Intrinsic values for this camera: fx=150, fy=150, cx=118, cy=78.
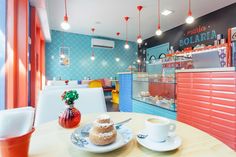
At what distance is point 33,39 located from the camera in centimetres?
321

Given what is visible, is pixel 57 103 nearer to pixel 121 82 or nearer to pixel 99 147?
pixel 99 147

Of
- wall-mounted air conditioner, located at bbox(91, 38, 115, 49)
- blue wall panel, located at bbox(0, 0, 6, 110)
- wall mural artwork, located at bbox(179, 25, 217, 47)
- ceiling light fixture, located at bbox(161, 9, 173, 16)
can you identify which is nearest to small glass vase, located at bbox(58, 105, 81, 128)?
blue wall panel, located at bbox(0, 0, 6, 110)

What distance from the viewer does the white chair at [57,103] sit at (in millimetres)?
1181

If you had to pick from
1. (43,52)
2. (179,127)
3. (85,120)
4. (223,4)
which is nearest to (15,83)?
(85,120)

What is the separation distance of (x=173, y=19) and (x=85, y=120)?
4.65 m

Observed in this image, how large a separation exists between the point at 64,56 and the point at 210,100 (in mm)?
5579

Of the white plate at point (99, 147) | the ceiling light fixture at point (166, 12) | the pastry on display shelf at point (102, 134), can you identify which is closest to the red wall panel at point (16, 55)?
the white plate at point (99, 147)

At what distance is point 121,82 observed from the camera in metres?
4.15

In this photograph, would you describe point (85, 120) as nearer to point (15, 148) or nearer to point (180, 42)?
point (15, 148)

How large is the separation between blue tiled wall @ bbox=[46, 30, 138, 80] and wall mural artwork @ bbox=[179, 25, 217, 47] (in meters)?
2.94

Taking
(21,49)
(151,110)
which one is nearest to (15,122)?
(21,49)

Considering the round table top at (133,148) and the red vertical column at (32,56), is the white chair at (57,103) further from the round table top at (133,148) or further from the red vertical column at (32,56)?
the red vertical column at (32,56)

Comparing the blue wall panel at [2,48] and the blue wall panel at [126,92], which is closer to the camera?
the blue wall panel at [2,48]

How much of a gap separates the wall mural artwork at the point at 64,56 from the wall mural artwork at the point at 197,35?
436cm
